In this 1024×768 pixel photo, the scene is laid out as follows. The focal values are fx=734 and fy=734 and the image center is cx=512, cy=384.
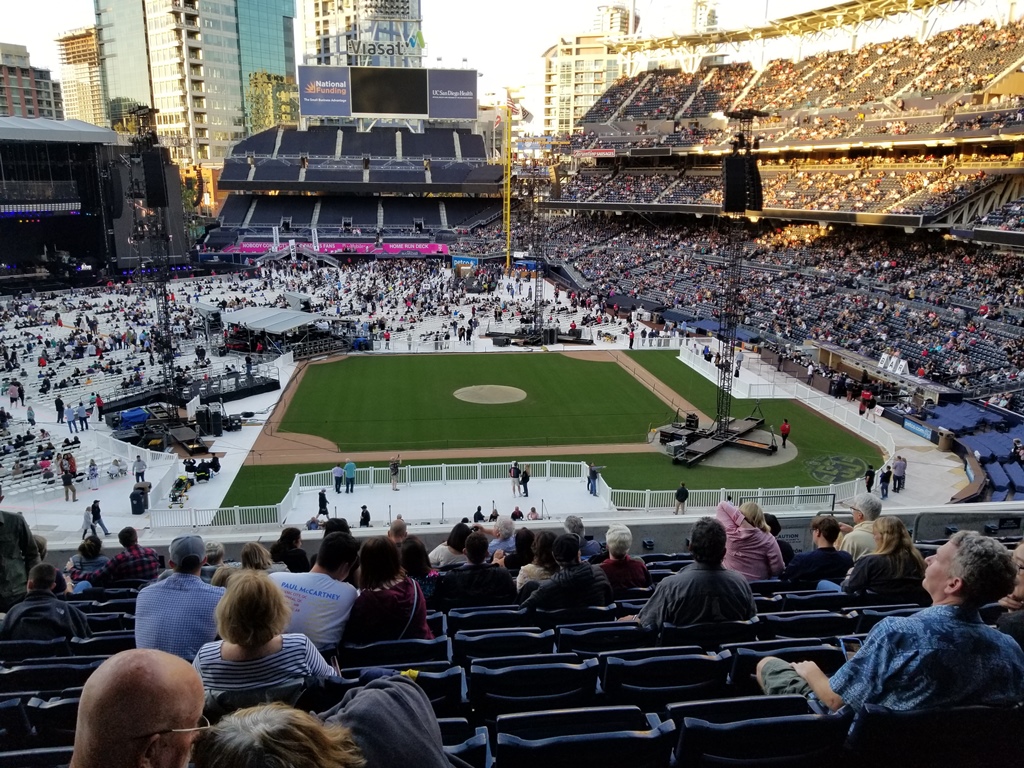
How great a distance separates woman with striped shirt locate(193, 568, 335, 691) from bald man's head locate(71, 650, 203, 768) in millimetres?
1431

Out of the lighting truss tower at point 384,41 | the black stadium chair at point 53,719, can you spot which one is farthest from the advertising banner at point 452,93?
the black stadium chair at point 53,719

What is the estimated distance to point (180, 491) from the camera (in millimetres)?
19844

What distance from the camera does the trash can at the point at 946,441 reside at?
23875mm

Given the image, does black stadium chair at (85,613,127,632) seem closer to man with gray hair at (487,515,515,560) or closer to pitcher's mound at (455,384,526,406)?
man with gray hair at (487,515,515,560)

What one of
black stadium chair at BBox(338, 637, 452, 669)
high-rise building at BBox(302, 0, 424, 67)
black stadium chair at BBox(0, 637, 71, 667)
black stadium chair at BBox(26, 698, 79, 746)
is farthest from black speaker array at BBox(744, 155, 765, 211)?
high-rise building at BBox(302, 0, 424, 67)

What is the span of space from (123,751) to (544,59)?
156 meters

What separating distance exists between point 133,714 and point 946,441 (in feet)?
87.4

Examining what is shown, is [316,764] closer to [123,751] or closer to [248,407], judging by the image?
[123,751]

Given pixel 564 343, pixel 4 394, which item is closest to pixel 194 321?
pixel 4 394

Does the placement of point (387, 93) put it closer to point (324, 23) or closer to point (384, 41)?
point (384, 41)

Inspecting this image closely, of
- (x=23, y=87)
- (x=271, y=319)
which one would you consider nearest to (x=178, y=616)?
(x=271, y=319)

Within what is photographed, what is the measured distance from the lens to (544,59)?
144000mm

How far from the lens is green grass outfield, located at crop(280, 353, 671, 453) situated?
25.6m

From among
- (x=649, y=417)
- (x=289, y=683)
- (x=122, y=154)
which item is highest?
(x=122, y=154)
